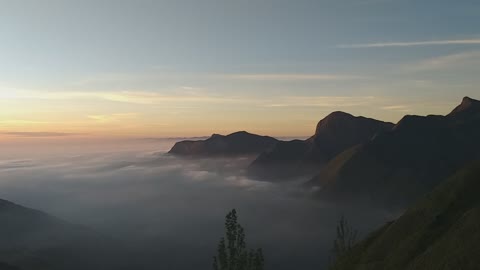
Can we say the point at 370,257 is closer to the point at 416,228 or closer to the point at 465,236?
the point at 416,228

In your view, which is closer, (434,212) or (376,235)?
(434,212)

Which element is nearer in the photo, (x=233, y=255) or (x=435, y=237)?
(x=435, y=237)

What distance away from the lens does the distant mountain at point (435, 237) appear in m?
69.3

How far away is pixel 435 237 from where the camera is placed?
81.2m

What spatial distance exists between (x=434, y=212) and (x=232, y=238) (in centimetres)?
4733

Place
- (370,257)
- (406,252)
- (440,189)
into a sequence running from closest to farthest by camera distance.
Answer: (406,252) → (370,257) → (440,189)

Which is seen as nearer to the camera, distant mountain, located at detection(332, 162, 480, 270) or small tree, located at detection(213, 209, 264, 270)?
distant mountain, located at detection(332, 162, 480, 270)

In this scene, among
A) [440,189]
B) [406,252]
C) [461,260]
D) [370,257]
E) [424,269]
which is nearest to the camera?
[461,260]

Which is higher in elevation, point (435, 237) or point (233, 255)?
point (435, 237)

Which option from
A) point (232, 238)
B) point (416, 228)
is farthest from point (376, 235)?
point (232, 238)

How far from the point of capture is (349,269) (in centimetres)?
9250

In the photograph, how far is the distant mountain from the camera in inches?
2729

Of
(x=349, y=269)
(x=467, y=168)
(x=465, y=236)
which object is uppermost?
(x=467, y=168)

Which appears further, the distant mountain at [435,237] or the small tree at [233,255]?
the small tree at [233,255]
